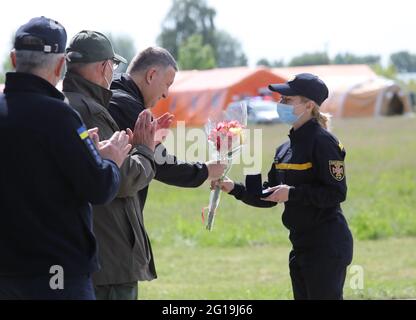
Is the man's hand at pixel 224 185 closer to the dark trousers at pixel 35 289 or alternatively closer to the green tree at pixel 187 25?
the dark trousers at pixel 35 289

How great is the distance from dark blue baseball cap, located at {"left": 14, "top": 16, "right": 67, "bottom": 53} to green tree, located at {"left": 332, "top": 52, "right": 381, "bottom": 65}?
422 feet

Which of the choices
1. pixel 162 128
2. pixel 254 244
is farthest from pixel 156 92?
pixel 254 244

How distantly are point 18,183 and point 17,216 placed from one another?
0.49 feet

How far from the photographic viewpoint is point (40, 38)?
430 centimetres

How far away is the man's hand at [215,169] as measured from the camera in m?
5.79

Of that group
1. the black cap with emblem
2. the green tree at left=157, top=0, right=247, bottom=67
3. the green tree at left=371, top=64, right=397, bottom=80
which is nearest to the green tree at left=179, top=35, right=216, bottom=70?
the green tree at left=157, top=0, right=247, bottom=67

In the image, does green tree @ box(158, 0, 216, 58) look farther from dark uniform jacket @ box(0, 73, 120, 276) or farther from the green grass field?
dark uniform jacket @ box(0, 73, 120, 276)

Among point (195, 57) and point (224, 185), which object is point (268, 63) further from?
point (224, 185)

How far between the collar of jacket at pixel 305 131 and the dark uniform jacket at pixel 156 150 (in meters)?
0.72

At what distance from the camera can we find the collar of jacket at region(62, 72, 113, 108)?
199 inches

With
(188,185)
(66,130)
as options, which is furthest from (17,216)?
(188,185)

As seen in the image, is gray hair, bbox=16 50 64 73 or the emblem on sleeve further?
the emblem on sleeve

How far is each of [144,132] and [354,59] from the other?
13795 centimetres
